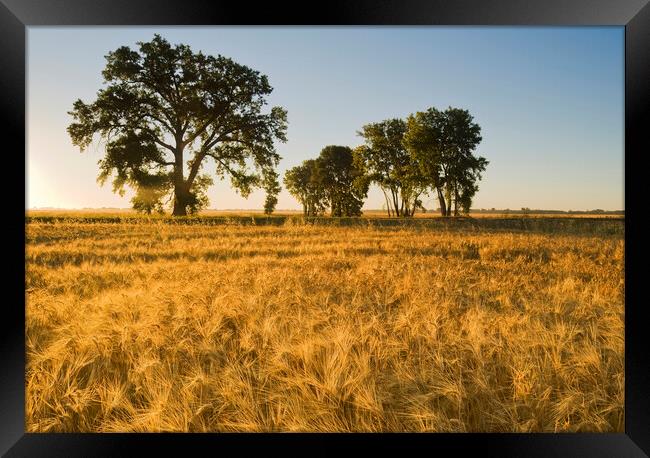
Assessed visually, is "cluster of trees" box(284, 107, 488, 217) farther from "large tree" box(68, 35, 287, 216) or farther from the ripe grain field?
the ripe grain field

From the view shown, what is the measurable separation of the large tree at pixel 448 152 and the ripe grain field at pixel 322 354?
18.7 metres

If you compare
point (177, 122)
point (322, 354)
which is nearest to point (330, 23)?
point (322, 354)

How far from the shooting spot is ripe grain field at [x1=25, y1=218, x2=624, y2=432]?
2123 millimetres

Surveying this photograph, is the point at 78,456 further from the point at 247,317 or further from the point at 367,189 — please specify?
the point at 367,189

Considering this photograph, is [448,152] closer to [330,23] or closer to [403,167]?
[403,167]

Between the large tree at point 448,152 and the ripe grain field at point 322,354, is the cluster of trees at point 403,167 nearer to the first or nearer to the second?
the large tree at point 448,152

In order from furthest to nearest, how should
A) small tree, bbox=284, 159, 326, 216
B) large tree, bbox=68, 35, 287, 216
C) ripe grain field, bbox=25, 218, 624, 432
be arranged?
small tree, bbox=284, 159, 326, 216 → large tree, bbox=68, 35, 287, 216 → ripe grain field, bbox=25, 218, 624, 432

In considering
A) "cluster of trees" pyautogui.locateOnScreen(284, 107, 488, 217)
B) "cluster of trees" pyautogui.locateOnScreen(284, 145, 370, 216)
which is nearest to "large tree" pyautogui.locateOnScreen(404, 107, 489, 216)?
"cluster of trees" pyautogui.locateOnScreen(284, 107, 488, 217)

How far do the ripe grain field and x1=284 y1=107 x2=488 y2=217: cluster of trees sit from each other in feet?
48.1

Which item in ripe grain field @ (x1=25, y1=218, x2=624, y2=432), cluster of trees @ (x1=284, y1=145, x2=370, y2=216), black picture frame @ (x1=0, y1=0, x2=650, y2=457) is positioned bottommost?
ripe grain field @ (x1=25, y1=218, x2=624, y2=432)

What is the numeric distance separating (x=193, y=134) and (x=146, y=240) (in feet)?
31.7
